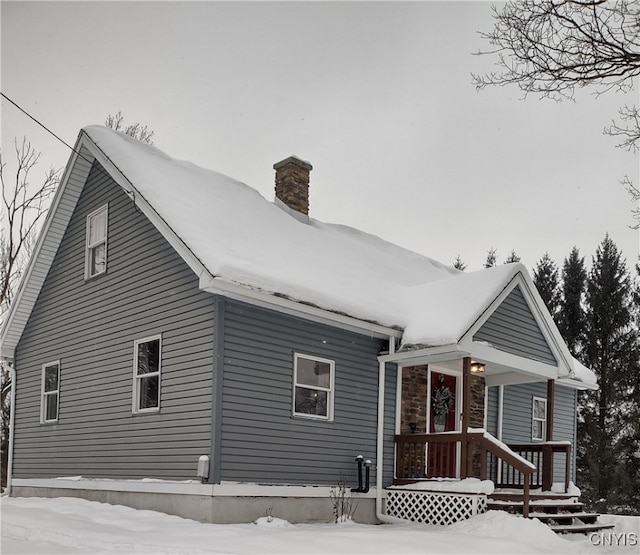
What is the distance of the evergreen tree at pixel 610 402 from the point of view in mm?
29172

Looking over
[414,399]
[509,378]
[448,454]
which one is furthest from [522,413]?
[448,454]

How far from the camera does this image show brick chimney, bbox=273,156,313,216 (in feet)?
53.5

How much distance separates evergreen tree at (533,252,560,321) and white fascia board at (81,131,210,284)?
2479 cm

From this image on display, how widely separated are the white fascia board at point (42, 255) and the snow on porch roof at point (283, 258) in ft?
3.51

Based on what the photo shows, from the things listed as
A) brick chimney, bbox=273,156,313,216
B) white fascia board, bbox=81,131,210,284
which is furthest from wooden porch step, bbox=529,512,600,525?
brick chimney, bbox=273,156,313,216

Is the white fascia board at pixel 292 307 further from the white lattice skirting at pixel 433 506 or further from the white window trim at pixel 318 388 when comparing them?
the white lattice skirting at pixel 433 506

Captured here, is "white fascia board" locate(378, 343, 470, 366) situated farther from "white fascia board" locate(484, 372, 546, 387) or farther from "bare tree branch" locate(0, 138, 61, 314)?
"bare tree branch" locate(0, 138, 61, 314)

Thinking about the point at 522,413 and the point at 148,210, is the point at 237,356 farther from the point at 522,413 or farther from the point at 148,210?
the point at 522,413

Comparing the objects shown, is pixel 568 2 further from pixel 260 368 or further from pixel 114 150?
pixel 114 150

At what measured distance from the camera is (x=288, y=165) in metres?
16.5

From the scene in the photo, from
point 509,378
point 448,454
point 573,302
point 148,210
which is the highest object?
point 148,210

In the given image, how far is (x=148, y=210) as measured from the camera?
37.8ft

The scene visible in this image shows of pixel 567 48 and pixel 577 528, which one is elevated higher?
pixel 567 48

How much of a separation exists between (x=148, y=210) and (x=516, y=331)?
7023 mm
